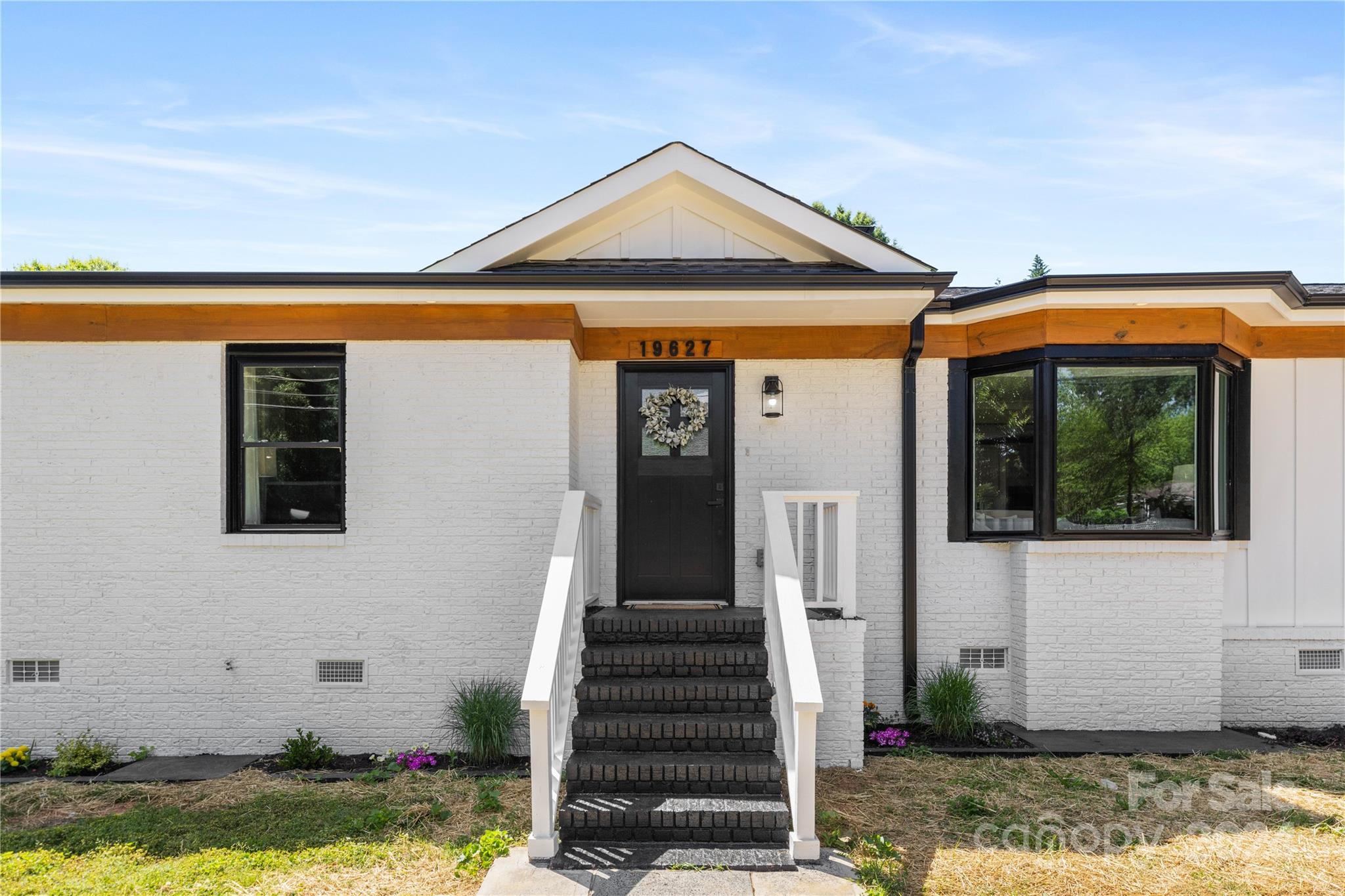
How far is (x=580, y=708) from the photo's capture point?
459 cm

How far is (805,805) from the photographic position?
3.65m

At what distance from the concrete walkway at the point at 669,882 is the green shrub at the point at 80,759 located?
11.7ft

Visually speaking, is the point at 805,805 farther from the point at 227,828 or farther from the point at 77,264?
the point at 77,264

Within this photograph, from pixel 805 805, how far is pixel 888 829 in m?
0.78

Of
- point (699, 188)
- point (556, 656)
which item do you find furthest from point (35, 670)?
point (699, 188)

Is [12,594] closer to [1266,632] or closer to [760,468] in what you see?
[760,468]

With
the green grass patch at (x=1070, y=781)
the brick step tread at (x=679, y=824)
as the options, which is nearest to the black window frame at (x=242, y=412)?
the brick step tread at (x=679, y=824)

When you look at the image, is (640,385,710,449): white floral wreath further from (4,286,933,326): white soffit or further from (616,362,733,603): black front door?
(4,286,933,326): white soffit

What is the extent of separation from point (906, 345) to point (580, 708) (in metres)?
3.73

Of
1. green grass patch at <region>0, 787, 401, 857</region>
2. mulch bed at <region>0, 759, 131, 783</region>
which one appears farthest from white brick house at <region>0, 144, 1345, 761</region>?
green grass patch at <region>0, 787, 401, 857</region>

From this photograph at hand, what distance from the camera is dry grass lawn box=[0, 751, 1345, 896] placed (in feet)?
Result: 11.7

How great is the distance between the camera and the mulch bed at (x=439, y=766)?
509 centimetres

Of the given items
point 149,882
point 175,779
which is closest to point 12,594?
point 175,779

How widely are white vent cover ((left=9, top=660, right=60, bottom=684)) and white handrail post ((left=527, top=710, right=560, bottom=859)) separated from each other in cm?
428
